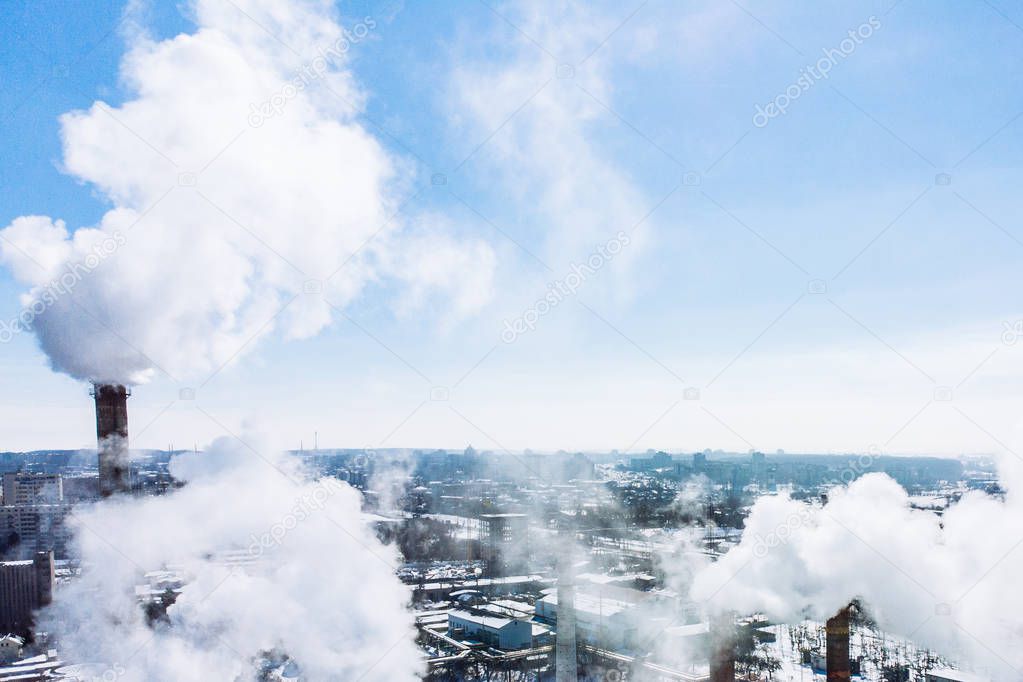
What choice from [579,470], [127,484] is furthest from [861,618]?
[579,470]

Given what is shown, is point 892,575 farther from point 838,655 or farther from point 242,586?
point 242,586

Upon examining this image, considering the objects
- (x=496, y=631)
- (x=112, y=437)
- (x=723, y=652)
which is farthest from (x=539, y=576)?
(x=112, y=437)

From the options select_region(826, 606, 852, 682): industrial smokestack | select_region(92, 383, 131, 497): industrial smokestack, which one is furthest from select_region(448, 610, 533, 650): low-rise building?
select_region(92, 383, 131, 497): industrial smokestack

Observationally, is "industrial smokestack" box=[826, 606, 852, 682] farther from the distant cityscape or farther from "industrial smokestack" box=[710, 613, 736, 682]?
"industrial smokestack" box=[710, 613, 736, 682]

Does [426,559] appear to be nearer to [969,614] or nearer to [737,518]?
[737,518]

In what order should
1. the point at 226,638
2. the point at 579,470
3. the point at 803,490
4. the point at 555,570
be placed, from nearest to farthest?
the point at 226,638 < the point at 555,570 < the point at 803,490 < the point at 579,470

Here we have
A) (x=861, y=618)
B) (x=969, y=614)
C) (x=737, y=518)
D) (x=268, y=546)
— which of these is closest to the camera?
(x=969, y=614)
